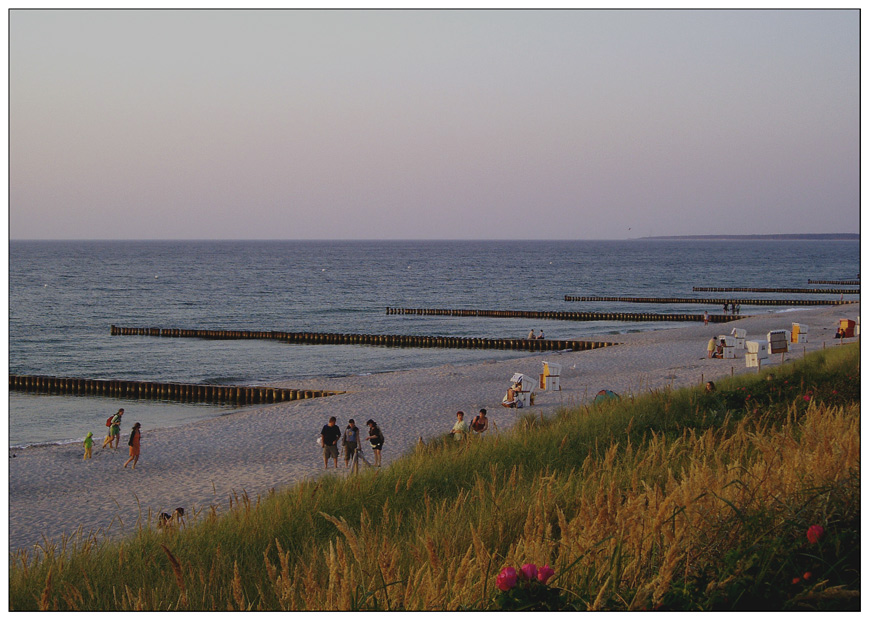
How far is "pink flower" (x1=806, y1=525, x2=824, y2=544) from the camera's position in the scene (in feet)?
13.4

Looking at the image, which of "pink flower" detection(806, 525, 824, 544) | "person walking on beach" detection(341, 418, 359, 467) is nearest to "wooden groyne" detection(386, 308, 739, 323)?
"person walking on beach" detection(341, 418, 359, 467)

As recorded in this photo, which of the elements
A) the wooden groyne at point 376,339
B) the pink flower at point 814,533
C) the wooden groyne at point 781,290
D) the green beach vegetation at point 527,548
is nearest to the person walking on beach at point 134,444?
the green beach vegetation at point 527,548

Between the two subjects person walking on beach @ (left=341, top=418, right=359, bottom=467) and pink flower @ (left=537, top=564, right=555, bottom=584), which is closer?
pink flower @ (left=537, top=564, right=555, bottom=584)

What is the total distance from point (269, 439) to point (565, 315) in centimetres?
4620

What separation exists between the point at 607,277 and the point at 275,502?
122308 mm

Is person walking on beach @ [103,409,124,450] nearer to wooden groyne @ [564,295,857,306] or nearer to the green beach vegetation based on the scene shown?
the green beach vegetation

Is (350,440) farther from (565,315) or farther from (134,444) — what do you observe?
(565,315)

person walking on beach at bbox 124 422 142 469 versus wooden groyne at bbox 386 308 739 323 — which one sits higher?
wooden groyne at bbox 386 308 739 323

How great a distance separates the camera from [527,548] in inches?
161

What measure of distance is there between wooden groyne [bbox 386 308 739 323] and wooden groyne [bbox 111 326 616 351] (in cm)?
1734

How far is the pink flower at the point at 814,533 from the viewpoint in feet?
13.4

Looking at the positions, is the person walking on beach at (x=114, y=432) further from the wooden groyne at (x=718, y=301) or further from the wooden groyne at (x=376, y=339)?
the wooden groyne at (x=718, y=301)

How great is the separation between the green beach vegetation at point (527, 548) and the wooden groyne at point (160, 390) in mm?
25248

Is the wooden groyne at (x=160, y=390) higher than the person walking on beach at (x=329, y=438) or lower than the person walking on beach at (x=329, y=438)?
lower
